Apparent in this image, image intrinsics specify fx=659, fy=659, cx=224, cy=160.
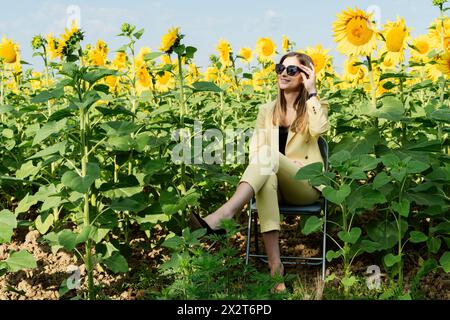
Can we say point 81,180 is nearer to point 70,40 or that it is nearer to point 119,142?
point 119,142

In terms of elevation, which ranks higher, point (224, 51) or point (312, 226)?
point (224, 51)

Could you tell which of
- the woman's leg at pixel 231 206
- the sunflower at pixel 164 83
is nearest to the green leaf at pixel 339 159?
the woman's leg at pixel 231 206

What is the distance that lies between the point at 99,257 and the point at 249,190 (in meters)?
0.93

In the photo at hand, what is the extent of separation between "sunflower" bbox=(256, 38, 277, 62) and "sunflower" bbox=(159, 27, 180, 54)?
3216 mm

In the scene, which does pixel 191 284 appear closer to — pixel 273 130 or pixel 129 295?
pixel 129 295

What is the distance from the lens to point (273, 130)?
13.8 ft

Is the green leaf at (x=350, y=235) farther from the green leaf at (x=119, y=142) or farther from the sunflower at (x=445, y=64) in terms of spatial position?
the sunflower at (x=445, y=64)

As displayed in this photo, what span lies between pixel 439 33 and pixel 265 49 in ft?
8.57

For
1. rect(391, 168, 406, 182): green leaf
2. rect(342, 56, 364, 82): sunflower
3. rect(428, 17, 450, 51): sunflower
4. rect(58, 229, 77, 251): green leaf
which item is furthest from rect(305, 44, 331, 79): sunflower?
rect(58, 229, 77, 251): green leaf

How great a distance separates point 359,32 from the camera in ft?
13.1

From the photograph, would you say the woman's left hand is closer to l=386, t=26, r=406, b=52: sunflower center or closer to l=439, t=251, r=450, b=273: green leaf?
l=386, t=26, r=406, b=52: sunflower center

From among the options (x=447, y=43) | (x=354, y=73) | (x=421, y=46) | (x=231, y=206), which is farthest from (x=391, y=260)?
(x=354, y=73)

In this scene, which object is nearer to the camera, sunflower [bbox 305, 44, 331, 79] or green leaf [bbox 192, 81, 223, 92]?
green leaf [bbox 192, 81, 223, 92]

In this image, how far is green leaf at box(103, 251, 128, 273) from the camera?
3.54 m
